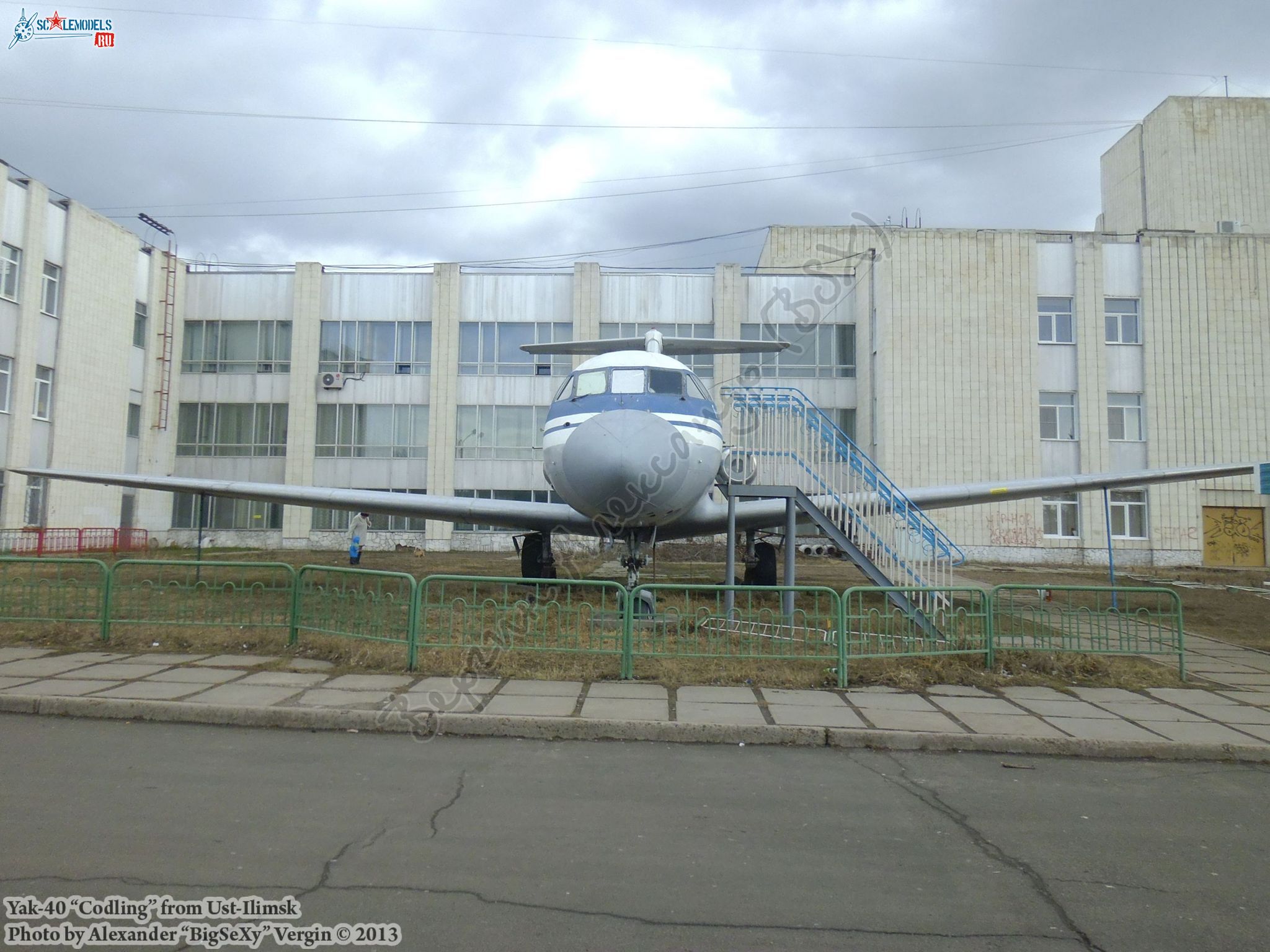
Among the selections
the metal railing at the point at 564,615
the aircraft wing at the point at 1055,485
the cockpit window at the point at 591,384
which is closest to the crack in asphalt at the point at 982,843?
the metal railing at the point at 564,615

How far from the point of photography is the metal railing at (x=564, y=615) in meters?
8.21

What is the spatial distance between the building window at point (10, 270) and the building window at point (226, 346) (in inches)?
301

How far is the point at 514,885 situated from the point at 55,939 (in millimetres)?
1773

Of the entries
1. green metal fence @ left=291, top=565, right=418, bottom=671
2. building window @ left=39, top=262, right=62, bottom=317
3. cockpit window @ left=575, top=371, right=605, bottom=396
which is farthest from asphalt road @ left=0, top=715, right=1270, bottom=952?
building window @ left=39, top=262, right=62, bottom=317

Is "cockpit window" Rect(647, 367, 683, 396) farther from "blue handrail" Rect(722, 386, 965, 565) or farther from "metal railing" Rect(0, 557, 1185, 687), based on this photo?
"metal railing" Rect(0, 557, 1185, 687)

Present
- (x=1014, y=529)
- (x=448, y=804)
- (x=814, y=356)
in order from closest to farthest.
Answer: (x=448, y=804) < (x=1014, y=529) < (x=814, y=356)

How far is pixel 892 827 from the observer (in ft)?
14.7

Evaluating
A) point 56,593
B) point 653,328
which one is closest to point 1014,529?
point 653,328

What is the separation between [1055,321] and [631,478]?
26.8 metres

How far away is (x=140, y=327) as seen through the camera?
105 ft

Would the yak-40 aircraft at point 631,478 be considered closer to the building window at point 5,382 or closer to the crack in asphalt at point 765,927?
the crack in asphalt at point 765,927

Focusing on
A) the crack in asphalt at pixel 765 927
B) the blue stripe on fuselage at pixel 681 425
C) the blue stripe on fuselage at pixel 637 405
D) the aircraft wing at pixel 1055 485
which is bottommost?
the crack in asphalt at pixel 765 927

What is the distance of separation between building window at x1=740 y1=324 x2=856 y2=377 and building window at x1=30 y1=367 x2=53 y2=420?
2538cm

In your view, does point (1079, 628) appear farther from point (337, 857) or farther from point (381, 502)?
point (381, 502)
